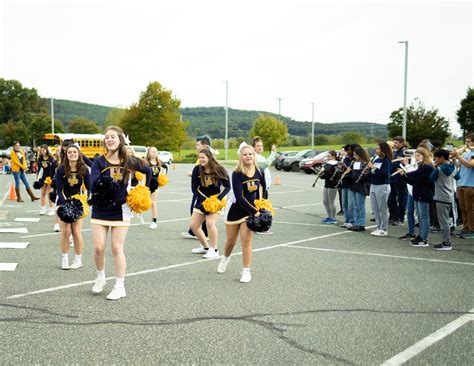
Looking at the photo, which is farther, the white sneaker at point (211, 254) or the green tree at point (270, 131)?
the green tree at point (270, 131)

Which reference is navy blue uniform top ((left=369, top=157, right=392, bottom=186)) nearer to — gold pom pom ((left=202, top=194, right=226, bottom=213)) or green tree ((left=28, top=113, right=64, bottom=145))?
gold pom pom ((left=202, top=194, right=226, bottom=213))

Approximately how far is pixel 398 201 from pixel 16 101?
10654 centimetres

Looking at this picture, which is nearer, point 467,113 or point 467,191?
point 467,191

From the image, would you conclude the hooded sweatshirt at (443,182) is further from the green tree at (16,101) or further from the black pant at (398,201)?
the green tree at (16,101)

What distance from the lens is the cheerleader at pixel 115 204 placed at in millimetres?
5961

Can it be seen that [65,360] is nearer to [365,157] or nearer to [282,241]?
[282,241]

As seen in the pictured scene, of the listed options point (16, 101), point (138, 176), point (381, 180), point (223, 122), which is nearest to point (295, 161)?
point (381, 180)

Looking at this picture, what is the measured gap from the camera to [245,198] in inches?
271

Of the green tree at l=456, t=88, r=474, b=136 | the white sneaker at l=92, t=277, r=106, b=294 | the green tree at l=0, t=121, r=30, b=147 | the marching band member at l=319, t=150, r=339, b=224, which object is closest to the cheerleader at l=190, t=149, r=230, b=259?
the white sneaker at l=92, t=277, r=106, b=294

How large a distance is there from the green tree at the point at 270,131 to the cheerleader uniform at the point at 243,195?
206 ft

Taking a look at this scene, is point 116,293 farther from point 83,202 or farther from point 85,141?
point 85,141

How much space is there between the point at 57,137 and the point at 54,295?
4623 centimetres

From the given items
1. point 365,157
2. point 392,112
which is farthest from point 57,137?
point 365,157

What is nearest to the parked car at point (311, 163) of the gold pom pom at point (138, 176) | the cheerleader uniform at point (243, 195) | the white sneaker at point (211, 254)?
the white sneaker at point (211, 254)
